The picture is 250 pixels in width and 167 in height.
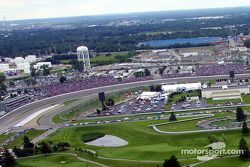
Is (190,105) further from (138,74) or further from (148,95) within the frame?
(138,74)

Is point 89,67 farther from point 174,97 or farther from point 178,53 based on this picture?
point 174,97

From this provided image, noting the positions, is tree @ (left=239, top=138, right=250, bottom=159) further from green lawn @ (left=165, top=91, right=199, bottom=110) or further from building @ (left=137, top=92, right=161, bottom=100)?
building @ (left=137, top=92, right=161, bottom=100)

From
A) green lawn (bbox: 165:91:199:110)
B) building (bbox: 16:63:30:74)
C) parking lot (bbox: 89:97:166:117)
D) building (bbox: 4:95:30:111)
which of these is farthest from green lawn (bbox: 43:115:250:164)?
building (bbox: 16:63:30:74)

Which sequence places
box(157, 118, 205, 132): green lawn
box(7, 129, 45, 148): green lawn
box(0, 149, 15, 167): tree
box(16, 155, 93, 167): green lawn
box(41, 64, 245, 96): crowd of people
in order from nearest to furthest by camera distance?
box(16, 155, 93, 167): green lawn < box(0, 149, 15, 167): tree < box(157, 118, 205, 132): green lawn < box(7, 129, 45, 148): green lawn < box(41, 64, 245, 96): crowd of people

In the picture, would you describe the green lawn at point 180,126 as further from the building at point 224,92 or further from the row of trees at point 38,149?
the building at point 224,92

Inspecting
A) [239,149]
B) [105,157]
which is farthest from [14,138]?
[239,149]

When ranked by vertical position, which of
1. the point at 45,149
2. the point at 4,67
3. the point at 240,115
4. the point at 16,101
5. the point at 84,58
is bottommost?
the point at 16,101

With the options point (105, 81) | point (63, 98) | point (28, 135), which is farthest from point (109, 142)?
point (105, 81)
